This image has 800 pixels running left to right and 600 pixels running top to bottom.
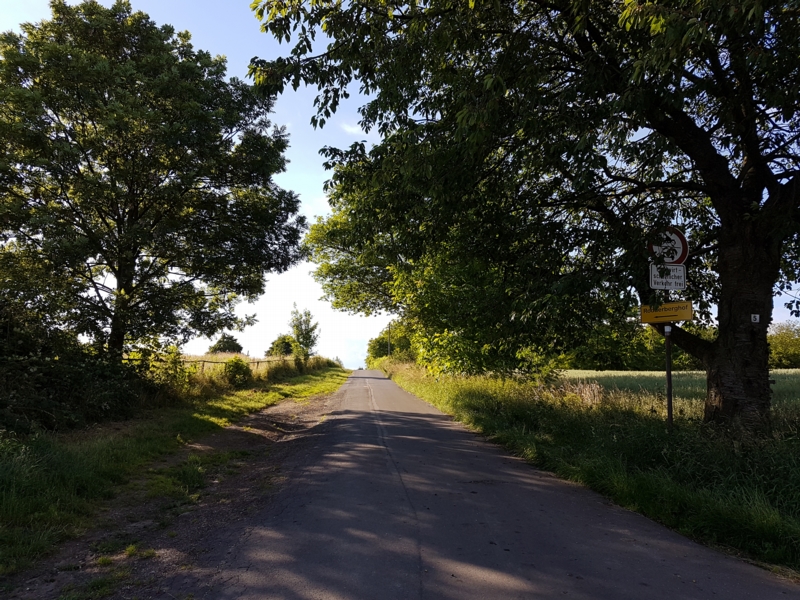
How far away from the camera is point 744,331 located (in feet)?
20.9

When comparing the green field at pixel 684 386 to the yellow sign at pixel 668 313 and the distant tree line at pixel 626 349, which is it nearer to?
the distant tree line at pixel 626 349

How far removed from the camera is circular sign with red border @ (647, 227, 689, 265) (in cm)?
651

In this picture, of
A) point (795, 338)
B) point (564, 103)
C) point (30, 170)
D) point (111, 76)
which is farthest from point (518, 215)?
point (795, 338)

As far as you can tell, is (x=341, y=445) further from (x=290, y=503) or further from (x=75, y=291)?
(x=75, y=291)

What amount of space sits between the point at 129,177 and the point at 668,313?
11738mm

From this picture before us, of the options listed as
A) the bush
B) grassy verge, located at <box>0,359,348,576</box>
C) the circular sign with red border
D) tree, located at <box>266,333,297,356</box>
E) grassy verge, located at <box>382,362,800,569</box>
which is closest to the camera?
→ grassy verge, located at <box>382,362,800,569</box>

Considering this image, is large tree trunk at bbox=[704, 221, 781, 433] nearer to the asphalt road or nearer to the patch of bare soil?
the asphalt road

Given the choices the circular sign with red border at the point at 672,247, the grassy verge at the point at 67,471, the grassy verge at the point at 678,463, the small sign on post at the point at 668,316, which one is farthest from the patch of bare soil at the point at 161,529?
the circular sign with red border at the point at 672,247

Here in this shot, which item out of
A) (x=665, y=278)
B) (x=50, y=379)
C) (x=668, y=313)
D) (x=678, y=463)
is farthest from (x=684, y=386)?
(x=50, y=379)

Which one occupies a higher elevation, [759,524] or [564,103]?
[564,103]

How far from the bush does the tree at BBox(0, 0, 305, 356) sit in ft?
20.0

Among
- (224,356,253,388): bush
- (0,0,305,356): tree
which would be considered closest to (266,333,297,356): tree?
(224,356,253,388): bush

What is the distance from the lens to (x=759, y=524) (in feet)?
13.5

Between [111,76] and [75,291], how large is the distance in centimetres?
504
